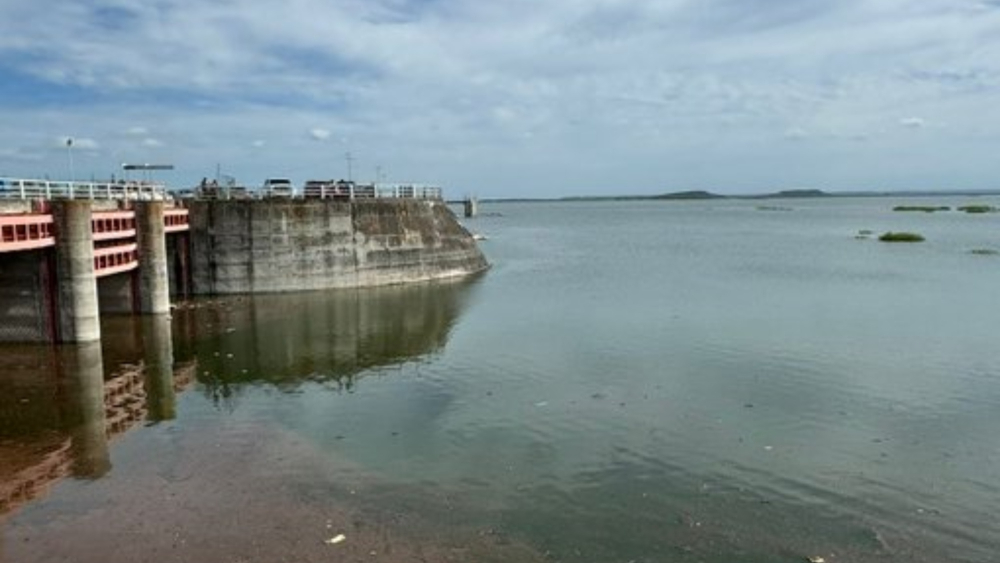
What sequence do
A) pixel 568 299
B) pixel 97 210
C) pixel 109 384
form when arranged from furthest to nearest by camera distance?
pixel 568 299, pixel 97 210, pixel 109 384

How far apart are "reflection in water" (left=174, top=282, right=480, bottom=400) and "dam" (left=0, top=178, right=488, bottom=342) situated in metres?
2.20

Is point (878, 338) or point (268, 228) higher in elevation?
point (268, 228)

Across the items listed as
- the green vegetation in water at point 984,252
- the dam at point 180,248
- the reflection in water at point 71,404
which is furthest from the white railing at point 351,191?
the green vegetation in water at point 984,252

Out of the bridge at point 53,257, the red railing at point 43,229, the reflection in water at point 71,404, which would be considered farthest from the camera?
the bridge at point 53,257

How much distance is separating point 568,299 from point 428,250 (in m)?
14.4

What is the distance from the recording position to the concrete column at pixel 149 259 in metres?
42.3

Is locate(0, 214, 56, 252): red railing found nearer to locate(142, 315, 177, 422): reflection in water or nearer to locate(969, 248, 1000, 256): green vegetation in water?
locate(142, 315, 177, 422): reflection in water

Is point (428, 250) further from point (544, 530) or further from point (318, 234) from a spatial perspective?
point (544, 530)

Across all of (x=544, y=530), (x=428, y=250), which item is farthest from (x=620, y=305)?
(x=544, y=530)

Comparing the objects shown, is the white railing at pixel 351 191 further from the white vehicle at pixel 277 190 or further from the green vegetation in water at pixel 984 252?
the green vegetation in water at pixel 984 252

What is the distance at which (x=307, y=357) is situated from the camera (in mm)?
33562

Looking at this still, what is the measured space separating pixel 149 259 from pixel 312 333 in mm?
10432

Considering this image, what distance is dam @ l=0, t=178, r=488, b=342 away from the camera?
33281 millimetres

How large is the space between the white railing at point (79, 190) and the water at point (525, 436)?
616cm
